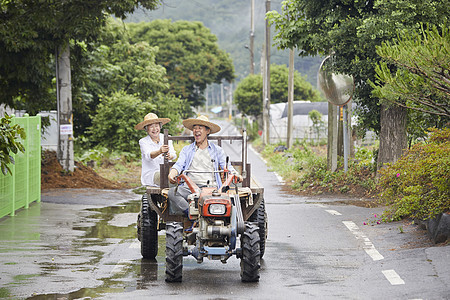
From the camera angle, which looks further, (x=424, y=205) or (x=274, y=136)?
(x=274, y=136)

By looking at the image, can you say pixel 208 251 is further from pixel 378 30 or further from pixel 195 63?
pixel 195 63

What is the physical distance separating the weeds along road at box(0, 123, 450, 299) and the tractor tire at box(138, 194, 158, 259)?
13cm

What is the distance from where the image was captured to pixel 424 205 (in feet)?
35.6

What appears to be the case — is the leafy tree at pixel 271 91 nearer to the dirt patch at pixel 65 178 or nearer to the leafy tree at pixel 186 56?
the leafy tree at pixel 186 56

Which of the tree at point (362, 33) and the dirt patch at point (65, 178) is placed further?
the dirt patch at point (65, 178)

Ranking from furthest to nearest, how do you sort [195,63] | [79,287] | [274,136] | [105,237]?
[195,63] → [274,136] → [105,237] → [79,287]

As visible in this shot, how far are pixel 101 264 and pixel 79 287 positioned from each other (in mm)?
1414

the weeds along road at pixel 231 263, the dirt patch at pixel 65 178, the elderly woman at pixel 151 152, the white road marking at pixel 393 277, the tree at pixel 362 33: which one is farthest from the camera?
the dirt patch at pixel 65 178

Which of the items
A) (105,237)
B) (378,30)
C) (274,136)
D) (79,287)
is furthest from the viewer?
(274,136)

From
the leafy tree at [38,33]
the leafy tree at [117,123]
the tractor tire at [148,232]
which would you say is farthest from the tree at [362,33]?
the leafy tree at [117,123]

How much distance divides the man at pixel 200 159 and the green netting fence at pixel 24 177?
515cm

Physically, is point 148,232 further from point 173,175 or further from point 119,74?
point 119,74

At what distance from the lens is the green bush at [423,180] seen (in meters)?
10.6

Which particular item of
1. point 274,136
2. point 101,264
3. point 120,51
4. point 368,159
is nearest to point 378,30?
point 368,159
